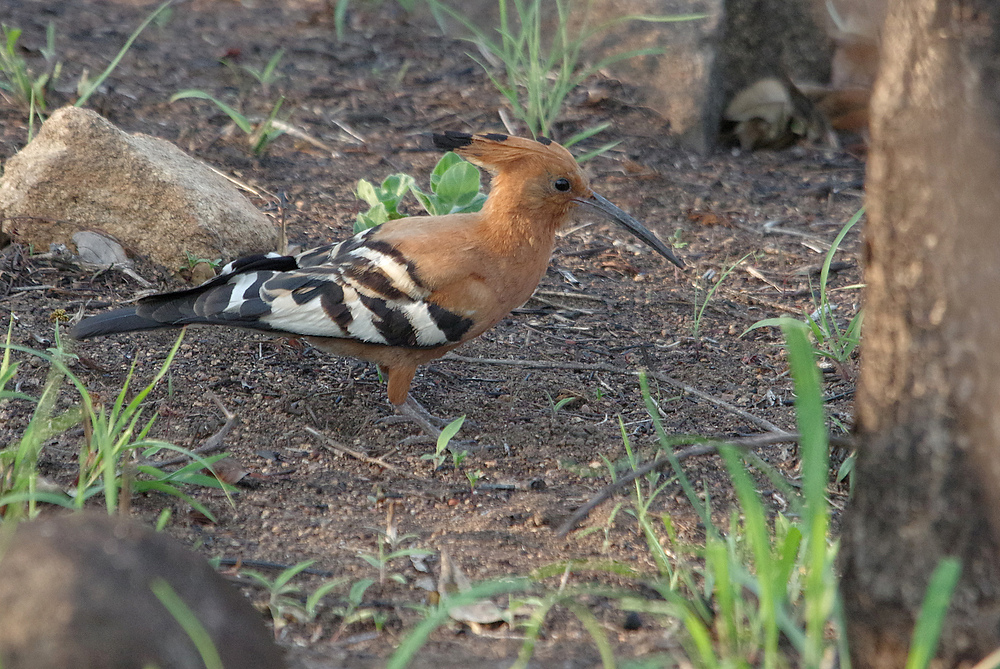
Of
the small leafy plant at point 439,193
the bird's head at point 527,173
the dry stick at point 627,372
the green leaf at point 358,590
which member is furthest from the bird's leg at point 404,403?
the green leaf at point 358,590

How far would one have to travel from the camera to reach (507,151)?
355 cm

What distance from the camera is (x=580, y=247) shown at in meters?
4.56

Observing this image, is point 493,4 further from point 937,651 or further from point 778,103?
point 937,651

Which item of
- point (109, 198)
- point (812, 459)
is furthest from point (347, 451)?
point (812, 459)

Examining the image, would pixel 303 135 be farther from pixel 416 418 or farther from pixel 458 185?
pixel 416 418

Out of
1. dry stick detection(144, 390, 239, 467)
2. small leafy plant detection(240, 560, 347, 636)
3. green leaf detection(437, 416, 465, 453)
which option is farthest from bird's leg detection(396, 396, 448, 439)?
small leafy plant detection(240, 560, 347, 636)

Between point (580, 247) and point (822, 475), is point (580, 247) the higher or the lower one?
the lower one

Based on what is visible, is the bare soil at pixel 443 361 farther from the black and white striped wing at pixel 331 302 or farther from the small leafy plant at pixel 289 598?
the black and white striped wing at pixel 331 302

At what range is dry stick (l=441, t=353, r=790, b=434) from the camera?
3133mm

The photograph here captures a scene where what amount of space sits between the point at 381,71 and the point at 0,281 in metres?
3.10

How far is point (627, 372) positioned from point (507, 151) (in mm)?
901

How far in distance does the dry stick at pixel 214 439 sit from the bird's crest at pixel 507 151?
1229 millimetres

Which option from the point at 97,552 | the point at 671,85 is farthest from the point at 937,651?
the point at 671,85

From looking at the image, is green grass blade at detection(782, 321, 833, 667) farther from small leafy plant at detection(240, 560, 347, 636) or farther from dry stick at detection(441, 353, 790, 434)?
dry stick at detection(441, 353, 790, 434)
